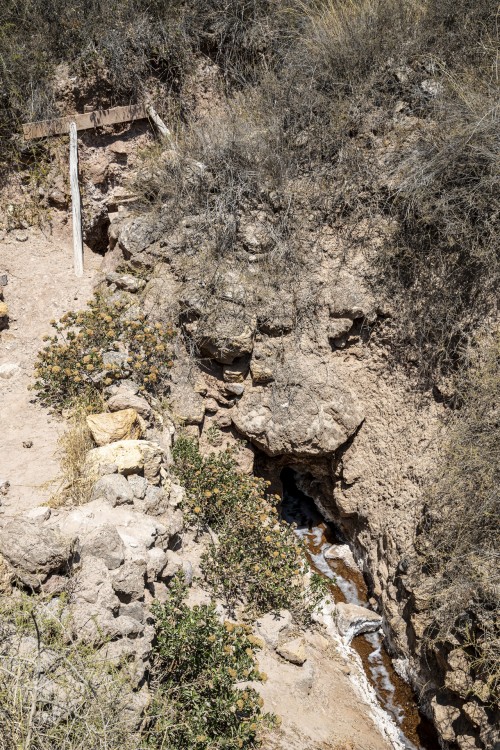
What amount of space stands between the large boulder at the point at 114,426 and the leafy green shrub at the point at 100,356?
0.39 metres

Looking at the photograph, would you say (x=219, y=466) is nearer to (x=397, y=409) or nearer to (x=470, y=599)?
(x=397, y=409)

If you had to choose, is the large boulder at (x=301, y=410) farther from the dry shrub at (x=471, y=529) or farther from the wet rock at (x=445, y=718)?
the wet rock at (x=445, y=718)

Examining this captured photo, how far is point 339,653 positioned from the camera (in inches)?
184

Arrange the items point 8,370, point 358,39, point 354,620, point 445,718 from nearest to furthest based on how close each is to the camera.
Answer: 1. point 445,718
2. point 354,620
3. point 8,370
4. point 358,39

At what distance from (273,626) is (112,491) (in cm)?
156

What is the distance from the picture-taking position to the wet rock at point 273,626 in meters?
4.25

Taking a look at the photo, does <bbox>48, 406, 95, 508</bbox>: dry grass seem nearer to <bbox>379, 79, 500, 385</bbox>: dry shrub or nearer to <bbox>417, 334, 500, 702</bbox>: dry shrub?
<bbox>417, 334, 500, 702</bbox>: dry shrub

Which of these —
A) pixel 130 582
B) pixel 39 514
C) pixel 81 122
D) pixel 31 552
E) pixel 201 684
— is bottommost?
pixel 201 684

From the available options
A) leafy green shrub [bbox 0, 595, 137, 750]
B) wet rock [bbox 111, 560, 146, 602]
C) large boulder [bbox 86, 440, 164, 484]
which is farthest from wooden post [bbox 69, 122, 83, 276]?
leafy green shrub [bbox 0, 595, 137, 750]

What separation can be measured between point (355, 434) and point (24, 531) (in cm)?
326

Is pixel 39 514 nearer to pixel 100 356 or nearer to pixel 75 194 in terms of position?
pixel 100 356

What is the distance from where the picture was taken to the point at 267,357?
18.4 ft


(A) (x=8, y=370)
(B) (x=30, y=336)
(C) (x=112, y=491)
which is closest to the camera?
(C) (x=112, y=491)

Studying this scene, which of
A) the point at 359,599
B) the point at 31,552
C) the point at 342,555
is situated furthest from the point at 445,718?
the point at 31,552
